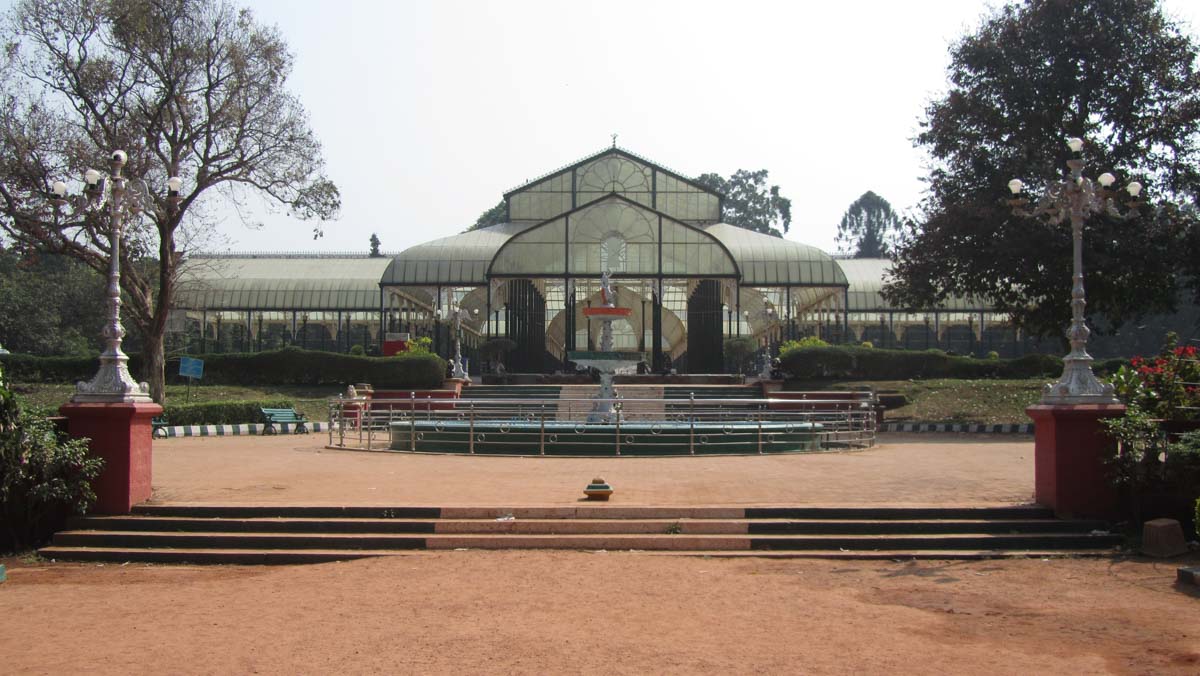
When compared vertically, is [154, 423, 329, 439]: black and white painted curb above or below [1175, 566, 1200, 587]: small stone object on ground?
above

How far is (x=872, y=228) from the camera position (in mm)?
102688

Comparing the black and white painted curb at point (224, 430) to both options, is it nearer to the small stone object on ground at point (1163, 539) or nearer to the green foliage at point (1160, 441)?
the green foliage at point (1160, 441)

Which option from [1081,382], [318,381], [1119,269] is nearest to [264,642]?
[1081,382]

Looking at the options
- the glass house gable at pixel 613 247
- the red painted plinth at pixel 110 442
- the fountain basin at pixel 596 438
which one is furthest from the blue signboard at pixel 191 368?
the red painted plinth at pixel 110 442

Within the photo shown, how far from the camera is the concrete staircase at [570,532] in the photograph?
11.3 m

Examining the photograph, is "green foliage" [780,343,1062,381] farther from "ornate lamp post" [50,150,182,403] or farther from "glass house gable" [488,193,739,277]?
"ornate lamp post" [50,150,182,403]

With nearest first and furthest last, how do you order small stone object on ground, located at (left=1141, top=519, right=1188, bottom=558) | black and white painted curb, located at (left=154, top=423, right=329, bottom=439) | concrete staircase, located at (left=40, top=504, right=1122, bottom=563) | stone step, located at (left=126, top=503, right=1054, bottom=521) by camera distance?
small stone object on ground, located at (left=1141, top=519, right=1188, bottom=558)
concrete staircase, located at (left=40, top=504, right=1122, bottom=563)
stone step, located at (left=126, top=503, right=1054, bottom=521)
black and white painted curb, located at (left=154, top=423, right=329, bottom=439)

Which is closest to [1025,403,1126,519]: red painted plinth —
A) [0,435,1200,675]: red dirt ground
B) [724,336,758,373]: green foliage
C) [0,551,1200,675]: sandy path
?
[0,435,1200,675]: red dirt ground

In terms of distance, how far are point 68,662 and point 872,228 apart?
330 feet

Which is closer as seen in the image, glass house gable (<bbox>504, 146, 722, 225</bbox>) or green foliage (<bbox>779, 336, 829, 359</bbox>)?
green foliage (<bbox>779, 336, 829, 359</bbox>)

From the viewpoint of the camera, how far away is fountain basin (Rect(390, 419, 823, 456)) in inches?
792

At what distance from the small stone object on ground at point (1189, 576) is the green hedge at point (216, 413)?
23093 millimetres

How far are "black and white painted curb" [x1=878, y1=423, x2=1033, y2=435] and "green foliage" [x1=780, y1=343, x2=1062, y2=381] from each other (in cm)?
626

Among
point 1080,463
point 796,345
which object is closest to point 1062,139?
point 796,345
